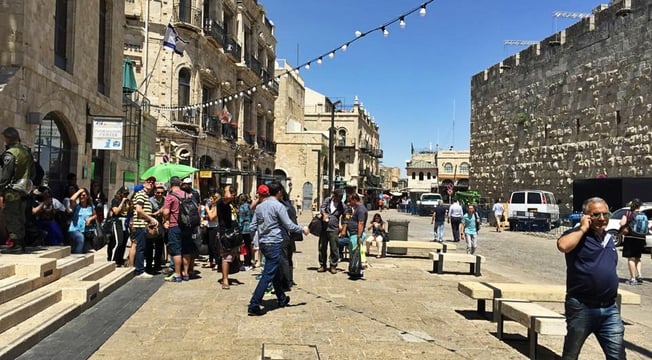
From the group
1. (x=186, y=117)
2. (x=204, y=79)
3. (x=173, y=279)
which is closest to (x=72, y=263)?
(x=173, y=279)

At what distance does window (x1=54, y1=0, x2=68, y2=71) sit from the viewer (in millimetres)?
11953

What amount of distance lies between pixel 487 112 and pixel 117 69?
72.8ft

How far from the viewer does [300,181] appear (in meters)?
43.0

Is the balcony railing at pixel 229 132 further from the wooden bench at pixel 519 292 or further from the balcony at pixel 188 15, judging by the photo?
the wooden bench at pixel 519 292

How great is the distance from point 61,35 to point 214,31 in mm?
12669

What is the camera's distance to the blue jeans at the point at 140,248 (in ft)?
29.8

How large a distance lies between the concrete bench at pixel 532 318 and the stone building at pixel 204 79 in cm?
1618

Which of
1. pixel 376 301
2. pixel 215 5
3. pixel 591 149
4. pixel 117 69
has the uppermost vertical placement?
pixel 215 5

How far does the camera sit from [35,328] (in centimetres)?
524

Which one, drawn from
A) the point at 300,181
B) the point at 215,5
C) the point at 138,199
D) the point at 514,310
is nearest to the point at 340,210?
the point at 138,199

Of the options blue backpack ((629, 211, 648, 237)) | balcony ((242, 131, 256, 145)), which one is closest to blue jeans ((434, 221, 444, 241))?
blue backpack ((629, 211, 648, 237))

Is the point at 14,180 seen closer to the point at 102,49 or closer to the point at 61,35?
the point at 61,35

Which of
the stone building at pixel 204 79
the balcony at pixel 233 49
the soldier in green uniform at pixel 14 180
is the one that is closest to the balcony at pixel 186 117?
the stone building at pixel 204 79

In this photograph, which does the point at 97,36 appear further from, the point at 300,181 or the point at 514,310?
the point at 300,181
